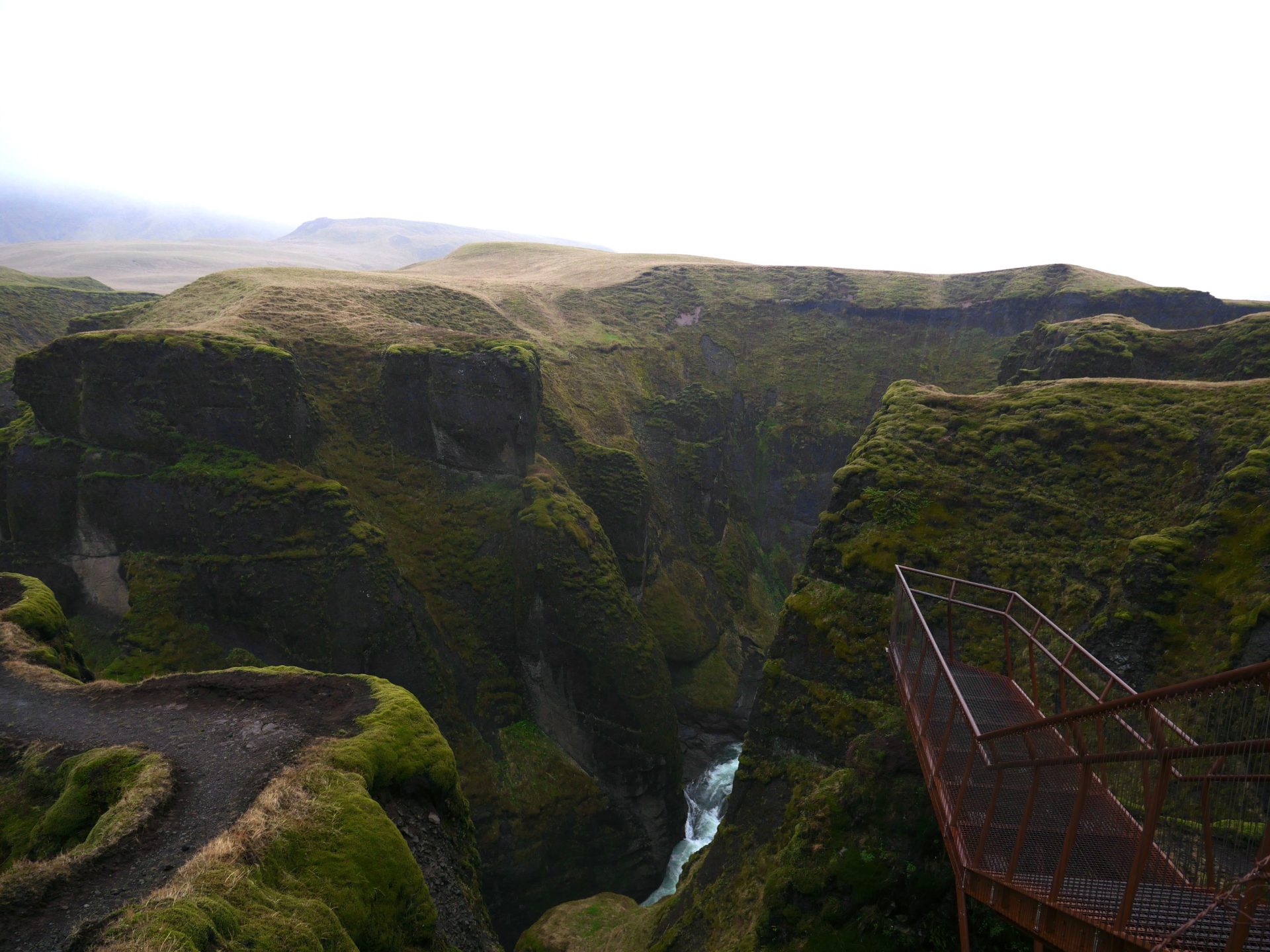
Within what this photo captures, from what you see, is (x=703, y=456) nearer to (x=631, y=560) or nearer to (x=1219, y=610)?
(x=631, y=560)

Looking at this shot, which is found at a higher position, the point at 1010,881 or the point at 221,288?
the point at 221,288

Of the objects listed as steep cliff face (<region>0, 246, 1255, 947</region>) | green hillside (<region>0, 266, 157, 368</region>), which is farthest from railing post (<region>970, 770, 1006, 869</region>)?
green hillside (<region>0, 266, 157, 368</region>)

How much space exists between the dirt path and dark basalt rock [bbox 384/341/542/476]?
20.6 m

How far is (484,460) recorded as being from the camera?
36.8m

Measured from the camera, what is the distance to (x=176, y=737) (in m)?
14.2

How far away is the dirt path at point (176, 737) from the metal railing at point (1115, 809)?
12.0m

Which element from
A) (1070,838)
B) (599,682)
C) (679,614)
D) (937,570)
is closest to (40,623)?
(599,682)

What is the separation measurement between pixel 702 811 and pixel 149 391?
113ft

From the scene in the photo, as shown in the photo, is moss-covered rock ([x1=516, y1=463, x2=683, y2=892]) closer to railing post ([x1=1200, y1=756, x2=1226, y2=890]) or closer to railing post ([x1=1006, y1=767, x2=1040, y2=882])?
railing post ([x1=1006, y1=767, x2=1040, y2=882])

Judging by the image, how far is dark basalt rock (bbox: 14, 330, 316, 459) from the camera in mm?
29953

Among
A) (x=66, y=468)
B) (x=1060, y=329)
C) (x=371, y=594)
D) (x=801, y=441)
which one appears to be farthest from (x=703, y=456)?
(x=66, y=468)

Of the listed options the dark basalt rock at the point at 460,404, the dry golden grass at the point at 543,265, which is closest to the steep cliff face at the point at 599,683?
the dark basalt rock at the point at 460,404

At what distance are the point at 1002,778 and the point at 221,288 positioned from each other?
192 ft

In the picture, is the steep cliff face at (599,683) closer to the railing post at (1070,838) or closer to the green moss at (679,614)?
the green moss at (679,614)
